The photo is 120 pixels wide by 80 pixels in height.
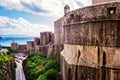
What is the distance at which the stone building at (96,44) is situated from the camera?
852 cm

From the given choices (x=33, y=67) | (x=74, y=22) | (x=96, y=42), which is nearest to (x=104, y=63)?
(x=96, y=42)

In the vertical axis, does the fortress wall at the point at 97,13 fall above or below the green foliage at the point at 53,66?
above

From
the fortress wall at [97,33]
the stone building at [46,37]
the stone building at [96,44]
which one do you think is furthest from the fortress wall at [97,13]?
the stone building at [46,37]

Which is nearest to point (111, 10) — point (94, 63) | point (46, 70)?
point (94, 63)

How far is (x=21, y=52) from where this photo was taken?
35625mm

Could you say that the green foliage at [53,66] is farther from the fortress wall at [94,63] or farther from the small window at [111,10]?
the small window at [111,10]

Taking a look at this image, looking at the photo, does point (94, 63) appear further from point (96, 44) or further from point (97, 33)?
point (97, 33)

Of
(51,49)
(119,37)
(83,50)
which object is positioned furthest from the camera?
(51,49)

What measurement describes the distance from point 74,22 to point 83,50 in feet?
5.92

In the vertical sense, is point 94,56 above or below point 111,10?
below

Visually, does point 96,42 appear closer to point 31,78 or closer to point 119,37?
point 119,37

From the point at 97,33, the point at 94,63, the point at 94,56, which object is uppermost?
the point at 97,33

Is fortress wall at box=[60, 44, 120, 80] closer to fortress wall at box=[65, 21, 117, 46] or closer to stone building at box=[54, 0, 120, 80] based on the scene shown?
stone building at box=[54, 0, 120, 80]

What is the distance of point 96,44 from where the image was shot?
912 cm
